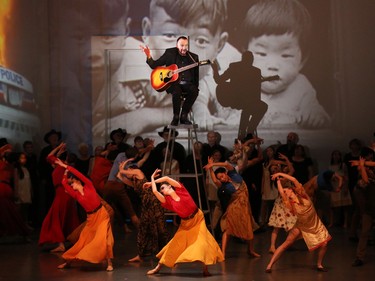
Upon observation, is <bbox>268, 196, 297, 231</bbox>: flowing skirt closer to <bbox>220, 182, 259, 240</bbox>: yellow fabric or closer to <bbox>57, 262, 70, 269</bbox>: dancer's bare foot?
<bbox>220, 182, 259, 240</bbox>: yellow fabric

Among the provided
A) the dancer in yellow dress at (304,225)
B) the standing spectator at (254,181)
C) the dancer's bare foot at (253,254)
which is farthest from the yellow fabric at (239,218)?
the standing spectator at (254,181)

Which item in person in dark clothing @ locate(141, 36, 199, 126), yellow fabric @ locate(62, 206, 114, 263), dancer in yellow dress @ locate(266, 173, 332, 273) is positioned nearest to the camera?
dancer in yellow dress @ locate(266, 173, 332, 273)

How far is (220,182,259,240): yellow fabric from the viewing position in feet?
34.2

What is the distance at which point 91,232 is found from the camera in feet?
31.6

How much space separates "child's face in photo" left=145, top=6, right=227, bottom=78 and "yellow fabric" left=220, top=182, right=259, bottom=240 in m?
4.96

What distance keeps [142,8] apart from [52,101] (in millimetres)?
2398

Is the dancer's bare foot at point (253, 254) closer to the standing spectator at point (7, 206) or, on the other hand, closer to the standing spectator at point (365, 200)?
the standing spectator at point (365, 200)

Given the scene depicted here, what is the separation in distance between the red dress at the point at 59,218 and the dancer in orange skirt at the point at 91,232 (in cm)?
127

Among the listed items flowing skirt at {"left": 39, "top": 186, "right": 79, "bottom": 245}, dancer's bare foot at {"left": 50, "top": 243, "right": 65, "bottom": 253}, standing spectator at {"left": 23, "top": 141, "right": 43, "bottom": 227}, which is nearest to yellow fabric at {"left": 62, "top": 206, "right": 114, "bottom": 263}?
flowing skirt at {"left": 39, "top": 186, "right": 79, "bottom": 245}

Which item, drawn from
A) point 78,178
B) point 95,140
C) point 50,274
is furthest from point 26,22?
point 50,274

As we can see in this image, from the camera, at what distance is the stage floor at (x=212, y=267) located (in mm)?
9023

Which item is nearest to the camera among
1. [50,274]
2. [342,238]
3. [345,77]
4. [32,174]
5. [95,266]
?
[50,274]

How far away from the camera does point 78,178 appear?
9984 millimetres

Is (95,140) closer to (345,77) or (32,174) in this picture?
(32,174)
